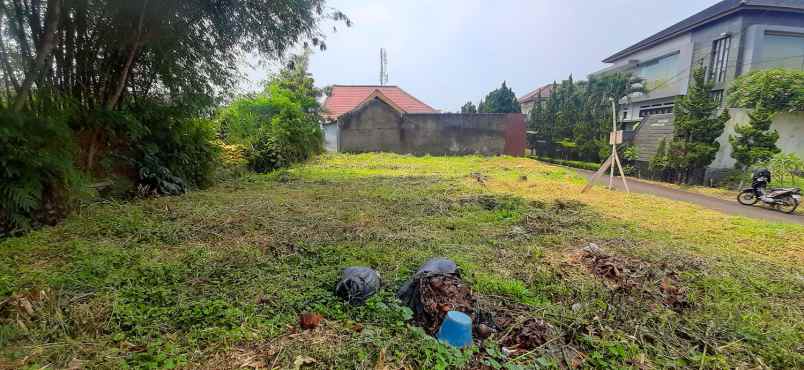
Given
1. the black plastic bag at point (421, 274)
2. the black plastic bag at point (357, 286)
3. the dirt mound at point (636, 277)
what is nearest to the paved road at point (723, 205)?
the dirt mound at point (636, 277)

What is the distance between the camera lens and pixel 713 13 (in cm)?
1265

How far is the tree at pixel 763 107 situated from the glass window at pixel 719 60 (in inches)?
179

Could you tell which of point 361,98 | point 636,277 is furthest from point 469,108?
point 636,277

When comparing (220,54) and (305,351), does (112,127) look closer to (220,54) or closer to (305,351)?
(220,54)

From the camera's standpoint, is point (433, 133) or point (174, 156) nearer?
point (174, 156)

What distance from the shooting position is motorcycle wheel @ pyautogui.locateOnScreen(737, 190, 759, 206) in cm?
608

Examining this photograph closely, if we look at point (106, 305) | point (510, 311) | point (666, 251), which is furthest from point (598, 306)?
point (106, 305)

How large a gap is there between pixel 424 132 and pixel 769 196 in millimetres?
9725

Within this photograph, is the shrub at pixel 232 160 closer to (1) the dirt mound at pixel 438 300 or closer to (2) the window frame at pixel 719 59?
(1) the dirt mound at pixel 438 300

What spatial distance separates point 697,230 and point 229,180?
721 cm

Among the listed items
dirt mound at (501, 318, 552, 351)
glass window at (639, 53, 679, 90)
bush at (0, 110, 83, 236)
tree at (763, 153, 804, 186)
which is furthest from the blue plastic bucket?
glass window at (639, 53, 679, 90)

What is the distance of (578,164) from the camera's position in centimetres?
1348

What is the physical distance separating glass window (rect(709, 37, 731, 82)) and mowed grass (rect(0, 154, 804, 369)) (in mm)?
11442

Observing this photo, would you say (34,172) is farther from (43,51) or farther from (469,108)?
(469,108)
